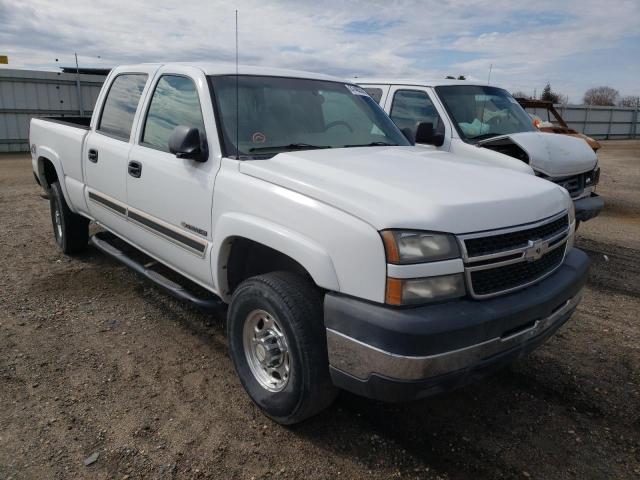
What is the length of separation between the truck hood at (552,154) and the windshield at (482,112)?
1.16ft

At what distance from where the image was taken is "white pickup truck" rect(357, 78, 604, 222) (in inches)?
232

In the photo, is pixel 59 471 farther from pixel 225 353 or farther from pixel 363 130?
pixel 363 130

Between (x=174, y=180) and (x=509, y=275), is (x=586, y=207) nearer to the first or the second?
(x=509, y=275)

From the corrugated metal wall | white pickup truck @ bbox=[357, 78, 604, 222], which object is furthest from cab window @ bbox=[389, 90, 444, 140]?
the corrugated metal wall

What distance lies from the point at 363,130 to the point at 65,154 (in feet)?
10.5

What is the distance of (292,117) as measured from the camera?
11.6 feet

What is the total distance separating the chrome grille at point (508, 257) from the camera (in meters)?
2.39

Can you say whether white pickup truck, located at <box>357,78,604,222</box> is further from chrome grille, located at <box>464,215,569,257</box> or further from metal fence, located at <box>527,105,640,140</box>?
metal fence, located at <box>527,105,640,140</box>

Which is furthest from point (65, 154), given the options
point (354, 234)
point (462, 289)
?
point (462, 289)

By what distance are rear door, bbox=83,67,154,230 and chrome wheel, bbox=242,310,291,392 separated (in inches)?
72.4

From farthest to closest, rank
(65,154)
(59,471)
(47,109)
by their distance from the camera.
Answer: (47,109) < (65,154) < (59,471)

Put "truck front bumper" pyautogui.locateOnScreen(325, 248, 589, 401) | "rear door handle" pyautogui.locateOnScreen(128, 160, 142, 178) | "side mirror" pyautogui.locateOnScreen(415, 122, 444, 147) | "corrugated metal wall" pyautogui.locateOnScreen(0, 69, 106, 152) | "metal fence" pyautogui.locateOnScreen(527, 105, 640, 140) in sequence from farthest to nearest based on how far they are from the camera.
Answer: "metal fence" pyautogui.locateOnScreen(527, 105, 640, 140)
"corrugated metal wall" pyautogui.locateOnScreen(0, 69, 106, 152)
"side mirror" pyautogui.locateOnScreen(415, 122, 444, 147)
"rear door handle" pyautogui.locateOnScreen(128, 160, 142, 178)
"truck front bumper" pyautogui.locateOnScreen(325, 248, 589, 401)

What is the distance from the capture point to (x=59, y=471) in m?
2.56

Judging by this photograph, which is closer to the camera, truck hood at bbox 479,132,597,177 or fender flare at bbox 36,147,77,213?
fender flare at bbox 36,147,77,213
